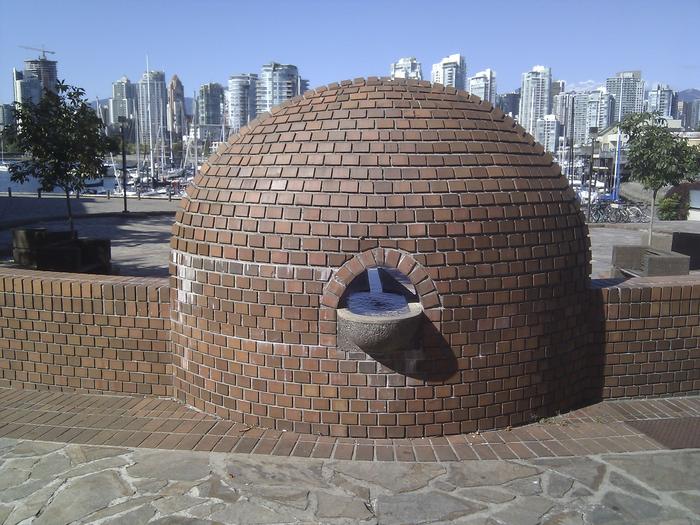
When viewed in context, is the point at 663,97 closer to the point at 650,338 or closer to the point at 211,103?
the point at 211,103

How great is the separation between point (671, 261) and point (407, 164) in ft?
23.7

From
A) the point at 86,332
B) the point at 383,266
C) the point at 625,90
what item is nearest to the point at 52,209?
the point at 86,332

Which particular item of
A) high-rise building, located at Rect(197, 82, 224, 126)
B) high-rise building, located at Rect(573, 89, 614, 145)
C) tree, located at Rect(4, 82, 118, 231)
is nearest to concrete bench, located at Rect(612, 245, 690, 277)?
tree, located at Rect(4, 82, 118, 231)

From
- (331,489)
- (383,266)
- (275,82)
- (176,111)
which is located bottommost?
(331,489)

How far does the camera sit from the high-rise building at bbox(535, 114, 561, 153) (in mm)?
96506

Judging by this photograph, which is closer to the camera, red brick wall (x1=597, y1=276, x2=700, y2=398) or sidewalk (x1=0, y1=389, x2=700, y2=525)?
sidewalk (x1=0, y1=389, x2=700, y2=525)

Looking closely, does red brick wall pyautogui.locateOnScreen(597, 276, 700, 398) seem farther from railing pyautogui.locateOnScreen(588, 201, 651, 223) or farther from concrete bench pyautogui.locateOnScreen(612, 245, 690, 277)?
railing pyautogui.locateOnScreen(588, 201, 651, 223)

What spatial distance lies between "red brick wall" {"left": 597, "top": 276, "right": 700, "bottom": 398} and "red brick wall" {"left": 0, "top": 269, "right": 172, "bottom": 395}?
4096mm

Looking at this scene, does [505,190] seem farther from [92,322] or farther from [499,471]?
[92,322]

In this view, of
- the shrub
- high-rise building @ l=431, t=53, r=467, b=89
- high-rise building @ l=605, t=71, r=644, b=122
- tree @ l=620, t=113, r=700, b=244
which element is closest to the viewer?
tree @ l=620, t=113, r=700, b=244

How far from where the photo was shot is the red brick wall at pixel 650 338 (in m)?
5.71

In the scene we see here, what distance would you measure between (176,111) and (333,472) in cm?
15722

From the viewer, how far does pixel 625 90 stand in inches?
4801

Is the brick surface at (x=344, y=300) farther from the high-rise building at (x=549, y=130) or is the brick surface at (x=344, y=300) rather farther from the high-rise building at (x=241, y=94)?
the high-rise building at (x=241, y=94)
